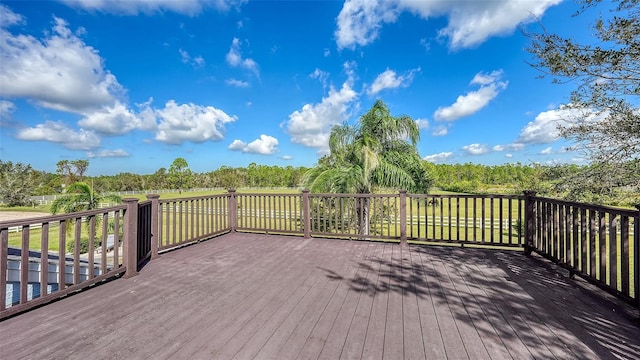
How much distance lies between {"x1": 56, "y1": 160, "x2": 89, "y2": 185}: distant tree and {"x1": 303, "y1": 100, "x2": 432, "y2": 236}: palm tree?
126 ft

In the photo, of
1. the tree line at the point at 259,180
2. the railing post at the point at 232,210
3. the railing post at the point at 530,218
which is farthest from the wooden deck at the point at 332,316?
the tree line at the point at 259,180

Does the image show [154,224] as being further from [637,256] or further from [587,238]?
[587,238]

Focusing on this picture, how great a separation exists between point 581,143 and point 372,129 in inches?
172

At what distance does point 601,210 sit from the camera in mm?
2146

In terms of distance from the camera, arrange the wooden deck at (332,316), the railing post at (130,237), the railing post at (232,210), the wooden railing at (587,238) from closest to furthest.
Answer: the wooden deck at (332,316) < the wooden railing at (587,238) < the railing post at (130,237) < the railing post at (232,210)

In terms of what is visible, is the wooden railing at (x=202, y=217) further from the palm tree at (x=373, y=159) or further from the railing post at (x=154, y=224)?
the palm tree at (x=373, y=159)

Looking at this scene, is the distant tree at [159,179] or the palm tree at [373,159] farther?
the distant tree at [159,179]

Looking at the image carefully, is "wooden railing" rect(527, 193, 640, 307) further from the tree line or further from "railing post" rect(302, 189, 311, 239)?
"railing post" rect(302, 189, 311, 239)

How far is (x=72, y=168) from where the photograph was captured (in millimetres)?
32281

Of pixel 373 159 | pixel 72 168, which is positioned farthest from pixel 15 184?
pixel 373 159

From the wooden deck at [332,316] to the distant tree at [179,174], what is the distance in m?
50.6

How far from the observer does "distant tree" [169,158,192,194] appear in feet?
155

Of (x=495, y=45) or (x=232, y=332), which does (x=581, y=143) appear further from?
(x=495, y=45)

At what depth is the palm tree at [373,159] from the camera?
6.61 metres
